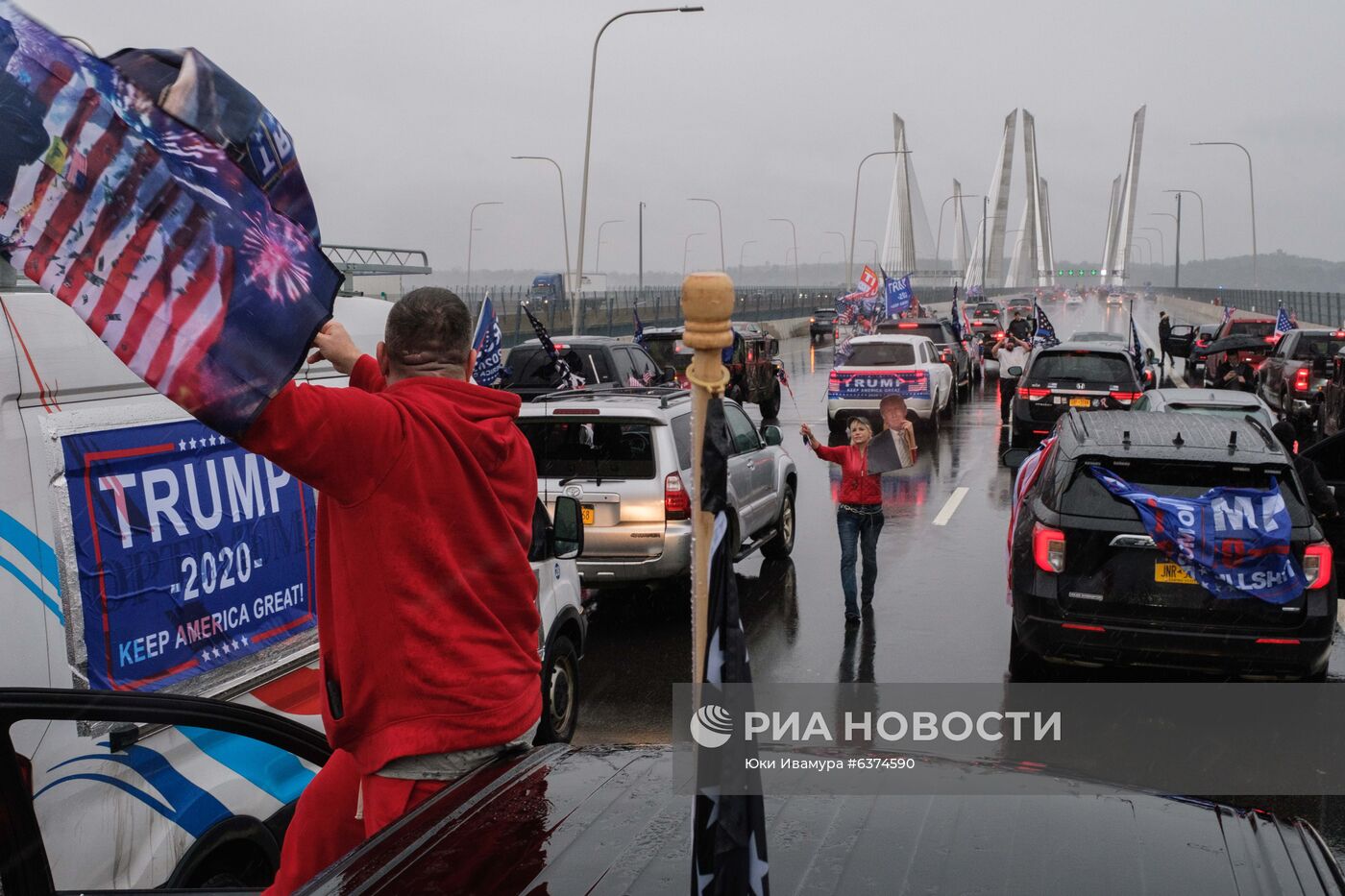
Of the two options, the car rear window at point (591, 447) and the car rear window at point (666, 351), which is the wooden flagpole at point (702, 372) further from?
the car rear window at point (666, 351)

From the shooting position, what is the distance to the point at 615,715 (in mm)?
7504

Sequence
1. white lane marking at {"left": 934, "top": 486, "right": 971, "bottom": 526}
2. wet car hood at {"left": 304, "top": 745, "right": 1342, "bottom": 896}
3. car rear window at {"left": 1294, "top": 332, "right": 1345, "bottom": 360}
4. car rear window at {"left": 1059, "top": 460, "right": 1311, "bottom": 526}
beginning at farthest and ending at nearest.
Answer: car rear window at {"left": 1294, "top": 332, "right": 1345, "bottom": 360}, white lane marking at {"left": 934, "top": 486, "right": 971, "bottom": 526}, car rear window at {"left": 1059, "top": 460, "right": 1311, "bottom": 526}, wet car hood at {"left": 304, "top": 745, "right": 1342, "bottom": 896}

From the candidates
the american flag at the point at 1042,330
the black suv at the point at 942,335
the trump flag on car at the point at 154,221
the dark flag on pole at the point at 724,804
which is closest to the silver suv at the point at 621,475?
the trump flag on car at the point at 154,221

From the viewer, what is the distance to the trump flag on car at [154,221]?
1.89 meters

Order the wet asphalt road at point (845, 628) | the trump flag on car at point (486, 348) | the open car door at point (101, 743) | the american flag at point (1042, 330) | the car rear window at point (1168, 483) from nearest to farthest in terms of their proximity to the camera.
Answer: the open car door at point (101, 743), the car rear window at point (1168, 483), the wet asphalt road at point (845, 628), the trump flag on car at point (486, 348), the american flag at point (1042, 330)

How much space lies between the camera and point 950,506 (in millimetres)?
14992

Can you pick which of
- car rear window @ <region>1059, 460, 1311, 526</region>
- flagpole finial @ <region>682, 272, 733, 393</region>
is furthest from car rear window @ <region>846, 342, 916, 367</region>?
flagpole finial @ <region>682, 272, 733, 393</region>

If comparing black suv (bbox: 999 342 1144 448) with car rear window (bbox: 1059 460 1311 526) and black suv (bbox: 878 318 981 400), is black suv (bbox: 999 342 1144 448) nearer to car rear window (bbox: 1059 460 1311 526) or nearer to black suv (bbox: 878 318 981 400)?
black suv (bbox: 878 318 981 400)

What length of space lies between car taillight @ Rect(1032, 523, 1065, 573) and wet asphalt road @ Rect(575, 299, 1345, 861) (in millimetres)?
998

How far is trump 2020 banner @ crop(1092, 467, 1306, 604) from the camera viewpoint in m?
6.86

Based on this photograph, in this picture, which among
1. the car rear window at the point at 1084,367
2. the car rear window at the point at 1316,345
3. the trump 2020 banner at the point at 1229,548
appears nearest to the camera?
the trump 2020 banner at the point at 1229,548

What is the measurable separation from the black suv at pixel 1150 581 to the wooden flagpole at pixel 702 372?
222 inches

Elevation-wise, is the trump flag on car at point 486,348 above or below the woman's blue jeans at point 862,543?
above

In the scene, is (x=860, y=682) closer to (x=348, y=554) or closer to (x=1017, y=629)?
(x=1017, y=629)
